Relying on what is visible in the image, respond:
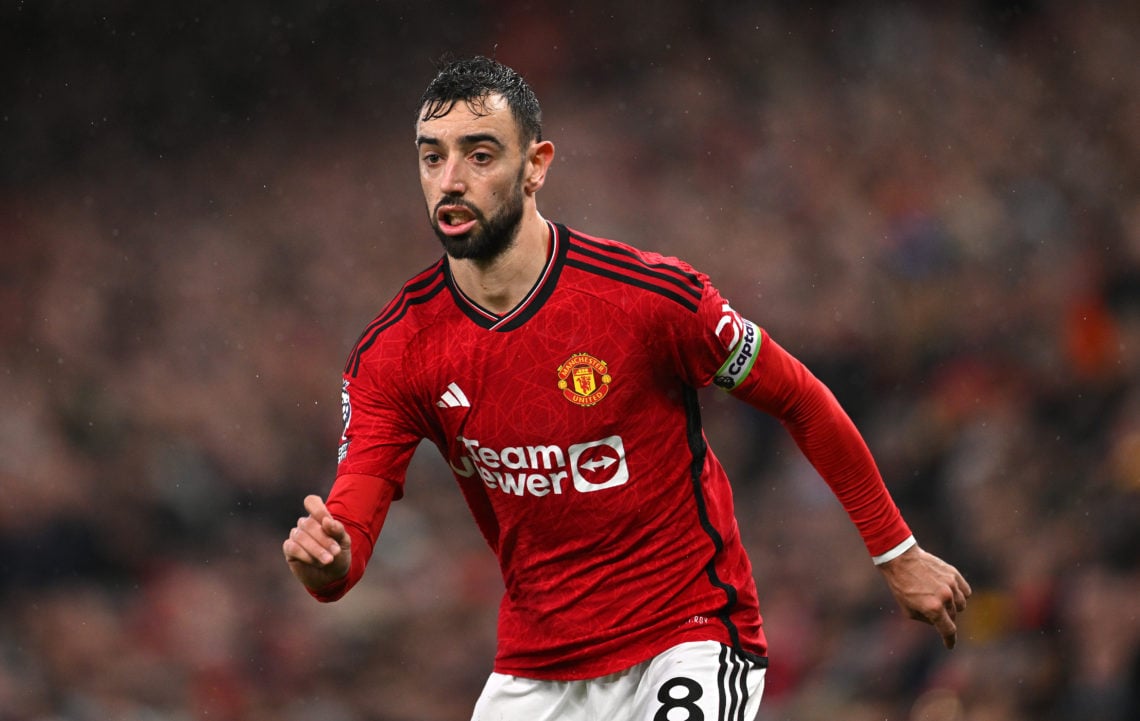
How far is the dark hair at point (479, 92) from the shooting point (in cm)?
295

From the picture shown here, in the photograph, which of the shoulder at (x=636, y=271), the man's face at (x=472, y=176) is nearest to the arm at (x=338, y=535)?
the man's face at (x=472, y=176)

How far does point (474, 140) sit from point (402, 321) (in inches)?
17.0

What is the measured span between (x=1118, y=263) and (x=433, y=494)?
3785mm

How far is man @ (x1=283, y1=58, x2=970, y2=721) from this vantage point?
2.97m

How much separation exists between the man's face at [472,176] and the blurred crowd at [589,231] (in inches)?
161

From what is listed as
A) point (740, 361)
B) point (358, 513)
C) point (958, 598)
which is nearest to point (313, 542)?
point (358, 513)

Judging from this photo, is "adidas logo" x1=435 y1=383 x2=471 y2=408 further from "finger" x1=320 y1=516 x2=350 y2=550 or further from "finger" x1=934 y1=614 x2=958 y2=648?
"finger" x1=934 y1=614 x2=958 y2=648

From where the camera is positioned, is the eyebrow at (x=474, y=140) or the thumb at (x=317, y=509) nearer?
the thumb at (x=317, y=509)

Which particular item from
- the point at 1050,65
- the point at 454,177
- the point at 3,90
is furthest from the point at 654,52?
the point at 454,177

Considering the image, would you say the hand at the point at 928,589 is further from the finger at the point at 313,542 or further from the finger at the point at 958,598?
the finger at the point at 313,542

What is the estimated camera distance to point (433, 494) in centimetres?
736

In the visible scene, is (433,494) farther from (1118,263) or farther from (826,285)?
(1118,263)

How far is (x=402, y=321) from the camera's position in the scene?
3076mm

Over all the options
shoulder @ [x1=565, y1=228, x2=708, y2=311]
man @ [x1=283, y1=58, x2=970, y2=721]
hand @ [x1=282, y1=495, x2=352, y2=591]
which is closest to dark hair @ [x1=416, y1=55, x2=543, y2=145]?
man @ [x1=283, y1=58, x2=970, y2=721]
